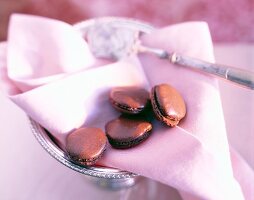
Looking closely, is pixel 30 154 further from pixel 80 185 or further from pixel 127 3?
pixel 127 3

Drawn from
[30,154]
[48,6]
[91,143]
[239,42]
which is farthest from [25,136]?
[239,42]

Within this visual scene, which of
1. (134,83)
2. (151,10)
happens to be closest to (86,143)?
(134,83)

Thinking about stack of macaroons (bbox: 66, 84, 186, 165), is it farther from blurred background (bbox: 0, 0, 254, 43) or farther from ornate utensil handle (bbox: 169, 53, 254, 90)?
blurred background (bbox: 0, 0, 254, 43)

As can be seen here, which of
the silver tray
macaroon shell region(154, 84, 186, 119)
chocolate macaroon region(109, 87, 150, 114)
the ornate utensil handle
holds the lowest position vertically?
the silver tray

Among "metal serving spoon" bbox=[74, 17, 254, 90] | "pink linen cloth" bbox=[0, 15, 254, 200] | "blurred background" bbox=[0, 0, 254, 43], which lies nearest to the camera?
"pink linen cloth" bbox=[0, 15, 254, 200]

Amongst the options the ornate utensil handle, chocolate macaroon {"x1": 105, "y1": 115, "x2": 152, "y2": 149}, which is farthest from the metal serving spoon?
chocolate macaroon {"x1": 105, "y1": 115, "x2": 152, "y2": 149}
